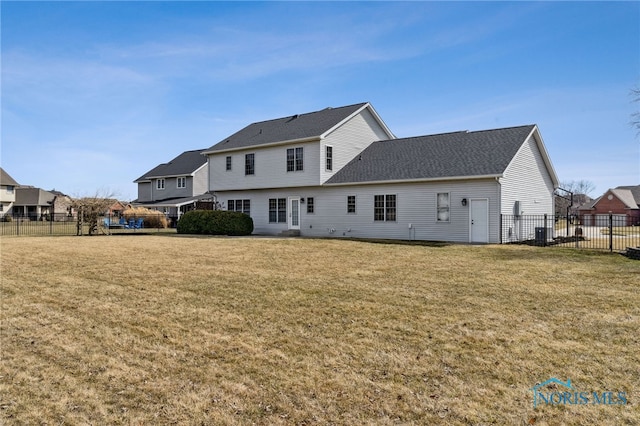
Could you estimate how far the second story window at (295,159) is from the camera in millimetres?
25047

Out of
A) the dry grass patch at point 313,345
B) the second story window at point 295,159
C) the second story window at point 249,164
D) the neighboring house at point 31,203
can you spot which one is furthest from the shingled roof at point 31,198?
the dry grass patch at point 313,345

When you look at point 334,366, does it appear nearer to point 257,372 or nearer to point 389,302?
point 257,372

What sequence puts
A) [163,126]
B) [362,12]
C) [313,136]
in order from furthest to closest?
Result: 1. [313,136]
2. [163,126]
3. [362,12]

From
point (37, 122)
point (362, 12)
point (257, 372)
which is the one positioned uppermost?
point (362, 12)

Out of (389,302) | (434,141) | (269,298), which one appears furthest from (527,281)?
(434,141)

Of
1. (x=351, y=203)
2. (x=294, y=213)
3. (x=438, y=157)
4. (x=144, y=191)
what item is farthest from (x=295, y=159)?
(x=144, y=191)

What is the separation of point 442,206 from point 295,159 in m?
9.30

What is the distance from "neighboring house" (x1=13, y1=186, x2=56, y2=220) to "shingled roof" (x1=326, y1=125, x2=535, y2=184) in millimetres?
56816

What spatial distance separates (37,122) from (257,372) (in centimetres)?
1692

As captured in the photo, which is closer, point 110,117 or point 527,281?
point 527,281

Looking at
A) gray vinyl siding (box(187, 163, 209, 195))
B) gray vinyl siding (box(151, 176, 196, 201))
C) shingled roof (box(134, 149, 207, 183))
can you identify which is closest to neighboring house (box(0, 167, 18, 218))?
shingled roof (box(134, 149, 207, 183))

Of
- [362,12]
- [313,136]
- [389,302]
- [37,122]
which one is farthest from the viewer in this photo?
[313,136]

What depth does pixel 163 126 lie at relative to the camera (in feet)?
72.6

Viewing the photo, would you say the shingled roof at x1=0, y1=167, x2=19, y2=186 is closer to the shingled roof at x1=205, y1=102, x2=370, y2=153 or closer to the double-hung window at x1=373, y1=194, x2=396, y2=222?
the shingled roof at x1=205, y1=102, x2=370, y2=153
